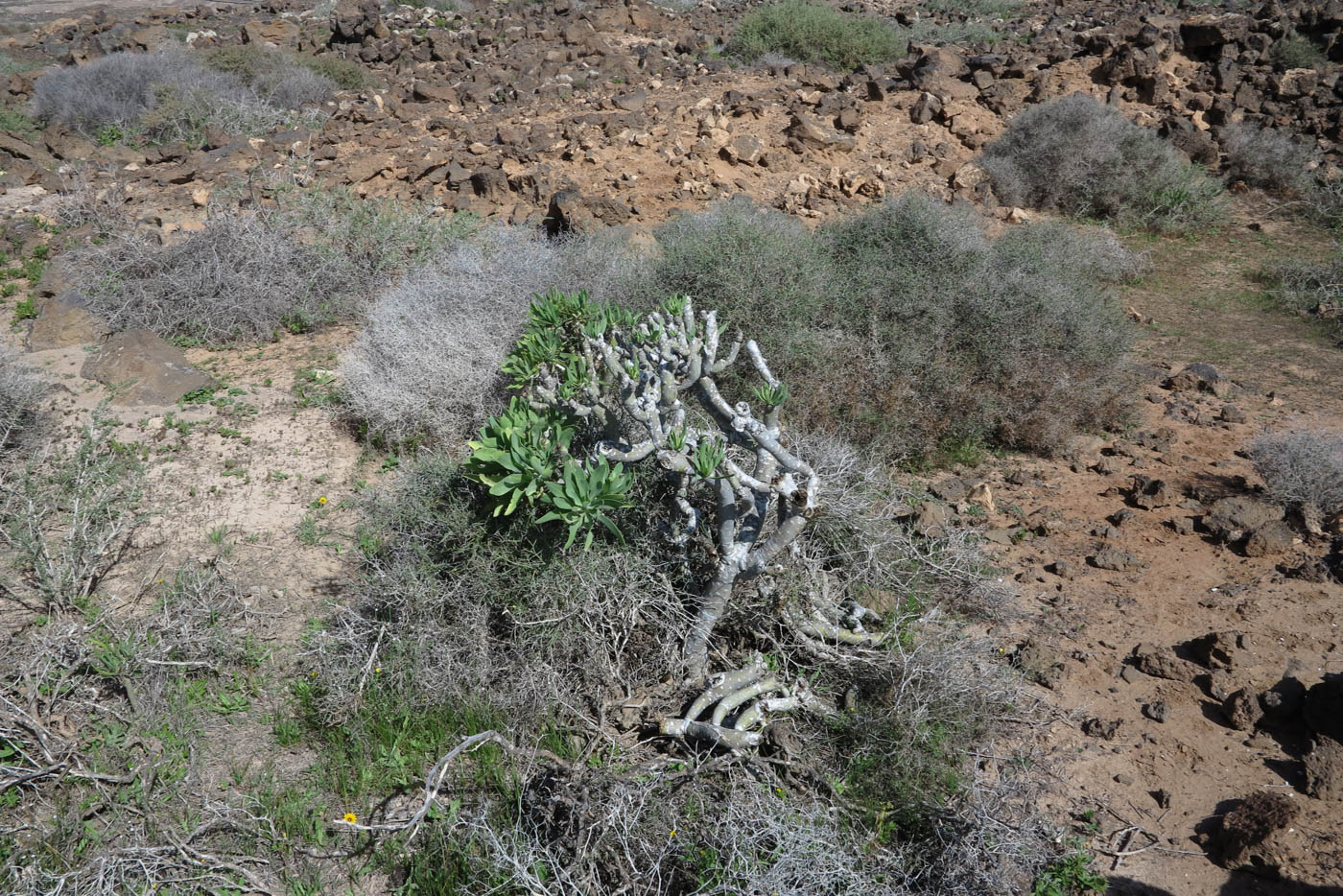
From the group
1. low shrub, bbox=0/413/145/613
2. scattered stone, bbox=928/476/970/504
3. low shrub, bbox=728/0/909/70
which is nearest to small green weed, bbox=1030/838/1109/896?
scattered stone, bbox=928/476/970/504

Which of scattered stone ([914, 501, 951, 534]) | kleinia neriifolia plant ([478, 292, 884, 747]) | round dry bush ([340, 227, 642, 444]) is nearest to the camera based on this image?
kleinia neriifolia plant ([478, 292, 884, 747])

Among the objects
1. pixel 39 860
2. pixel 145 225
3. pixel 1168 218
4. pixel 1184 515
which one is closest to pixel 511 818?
pixel 39 860

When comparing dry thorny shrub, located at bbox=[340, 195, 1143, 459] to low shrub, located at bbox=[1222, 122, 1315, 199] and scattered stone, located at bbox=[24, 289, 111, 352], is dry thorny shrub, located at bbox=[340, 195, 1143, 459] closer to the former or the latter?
scattered stone, located at bbox=[24, 289, 111, 352]

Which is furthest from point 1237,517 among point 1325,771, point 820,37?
point 820,37

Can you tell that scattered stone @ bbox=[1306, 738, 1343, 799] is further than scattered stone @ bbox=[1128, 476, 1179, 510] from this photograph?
No

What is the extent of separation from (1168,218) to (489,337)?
24.7 feet

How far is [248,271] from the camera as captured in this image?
7344mm

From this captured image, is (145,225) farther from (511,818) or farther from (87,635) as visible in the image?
(511,818)

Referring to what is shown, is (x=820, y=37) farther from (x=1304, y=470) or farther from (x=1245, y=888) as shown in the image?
(x=1245, y=888)

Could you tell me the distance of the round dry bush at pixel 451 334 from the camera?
5820 millimetres

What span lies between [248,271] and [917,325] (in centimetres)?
536

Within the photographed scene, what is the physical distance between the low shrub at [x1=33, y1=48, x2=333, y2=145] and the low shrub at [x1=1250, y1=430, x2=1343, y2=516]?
12.0 meters

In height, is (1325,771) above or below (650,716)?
above

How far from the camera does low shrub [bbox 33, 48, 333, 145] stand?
1216 cm
